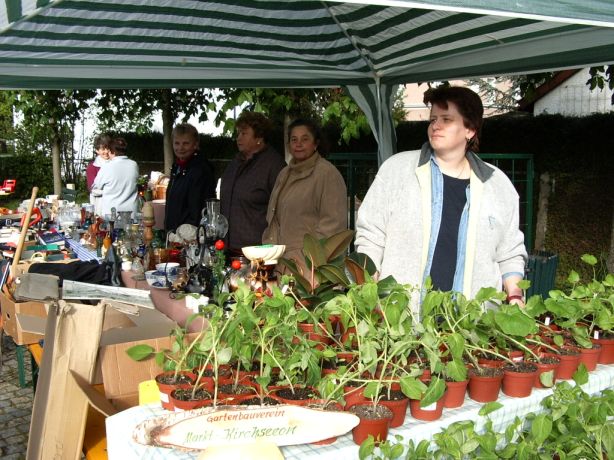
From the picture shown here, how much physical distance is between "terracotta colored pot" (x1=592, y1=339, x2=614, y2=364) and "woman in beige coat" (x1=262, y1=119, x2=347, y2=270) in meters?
1.78

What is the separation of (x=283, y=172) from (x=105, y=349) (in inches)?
72.5

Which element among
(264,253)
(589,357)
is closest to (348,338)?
(589,357)

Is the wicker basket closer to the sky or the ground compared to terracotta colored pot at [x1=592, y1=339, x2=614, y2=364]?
closer to the sky

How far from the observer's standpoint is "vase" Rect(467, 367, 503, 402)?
124 cm

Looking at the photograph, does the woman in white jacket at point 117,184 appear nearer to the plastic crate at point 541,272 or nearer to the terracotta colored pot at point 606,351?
the plastic crate at point 541,272

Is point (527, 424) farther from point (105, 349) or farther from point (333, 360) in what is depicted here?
point (105, 349)

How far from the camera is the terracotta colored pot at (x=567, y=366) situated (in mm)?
1364

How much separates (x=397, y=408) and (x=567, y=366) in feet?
1.59

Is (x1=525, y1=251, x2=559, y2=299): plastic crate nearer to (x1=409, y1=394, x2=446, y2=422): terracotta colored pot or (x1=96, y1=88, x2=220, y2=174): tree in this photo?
(x1=409, y1=394, x2=446, y2=422): terracotta colored pot

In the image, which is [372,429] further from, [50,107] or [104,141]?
[50,107]

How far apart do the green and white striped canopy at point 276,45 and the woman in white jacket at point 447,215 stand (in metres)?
0.80

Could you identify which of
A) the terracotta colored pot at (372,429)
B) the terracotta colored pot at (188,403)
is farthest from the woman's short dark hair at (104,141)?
the terracotta colored pot at (372,429)

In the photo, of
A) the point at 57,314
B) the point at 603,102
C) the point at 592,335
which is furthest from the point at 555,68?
the point at 603,102

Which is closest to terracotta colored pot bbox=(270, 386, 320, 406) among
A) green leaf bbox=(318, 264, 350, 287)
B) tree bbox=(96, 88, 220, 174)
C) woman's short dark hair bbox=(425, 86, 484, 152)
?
green leaf bbox=(318, 264, 350, 287)
